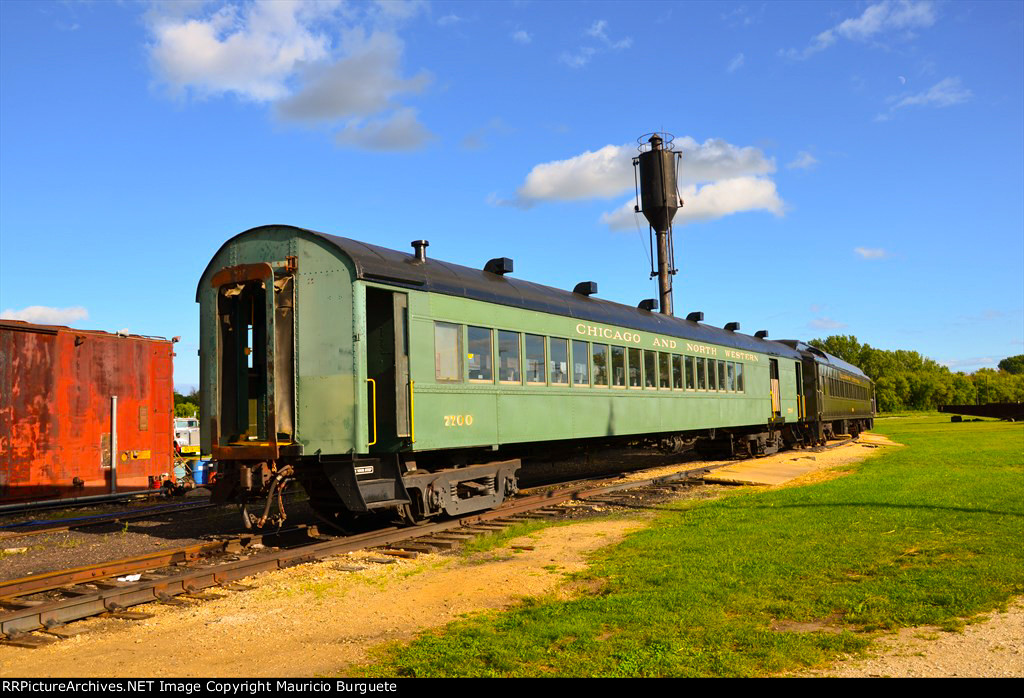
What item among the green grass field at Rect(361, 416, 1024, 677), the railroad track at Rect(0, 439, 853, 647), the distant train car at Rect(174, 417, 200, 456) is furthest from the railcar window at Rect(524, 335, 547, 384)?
the distant train car at Rect(174, 417, 200, 456)

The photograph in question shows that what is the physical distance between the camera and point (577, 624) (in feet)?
19.0

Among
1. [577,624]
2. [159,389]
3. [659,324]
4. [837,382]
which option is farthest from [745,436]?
[577,624]

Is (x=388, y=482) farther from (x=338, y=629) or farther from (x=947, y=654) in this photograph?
(x=947, y=654)

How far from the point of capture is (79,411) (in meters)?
15.0

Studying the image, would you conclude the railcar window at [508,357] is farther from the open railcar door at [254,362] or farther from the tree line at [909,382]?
the tree line at [909,382]

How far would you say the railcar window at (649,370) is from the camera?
1659cm

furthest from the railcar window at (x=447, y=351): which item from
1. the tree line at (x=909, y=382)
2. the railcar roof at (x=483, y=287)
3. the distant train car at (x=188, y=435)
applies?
the tree line at (x=909, y=382)

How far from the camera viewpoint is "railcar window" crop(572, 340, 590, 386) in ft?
45.3

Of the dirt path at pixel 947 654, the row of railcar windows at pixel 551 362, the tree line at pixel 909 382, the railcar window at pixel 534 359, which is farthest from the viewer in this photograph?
the tree line at pixel 909 382

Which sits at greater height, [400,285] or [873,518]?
[400,285]

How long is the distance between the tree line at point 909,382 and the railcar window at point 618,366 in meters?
109

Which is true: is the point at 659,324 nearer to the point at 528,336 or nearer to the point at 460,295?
the point at 528,336

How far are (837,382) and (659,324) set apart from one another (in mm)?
19224

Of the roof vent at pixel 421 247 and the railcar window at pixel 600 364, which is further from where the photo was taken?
the railcar window at pixel 600 364
